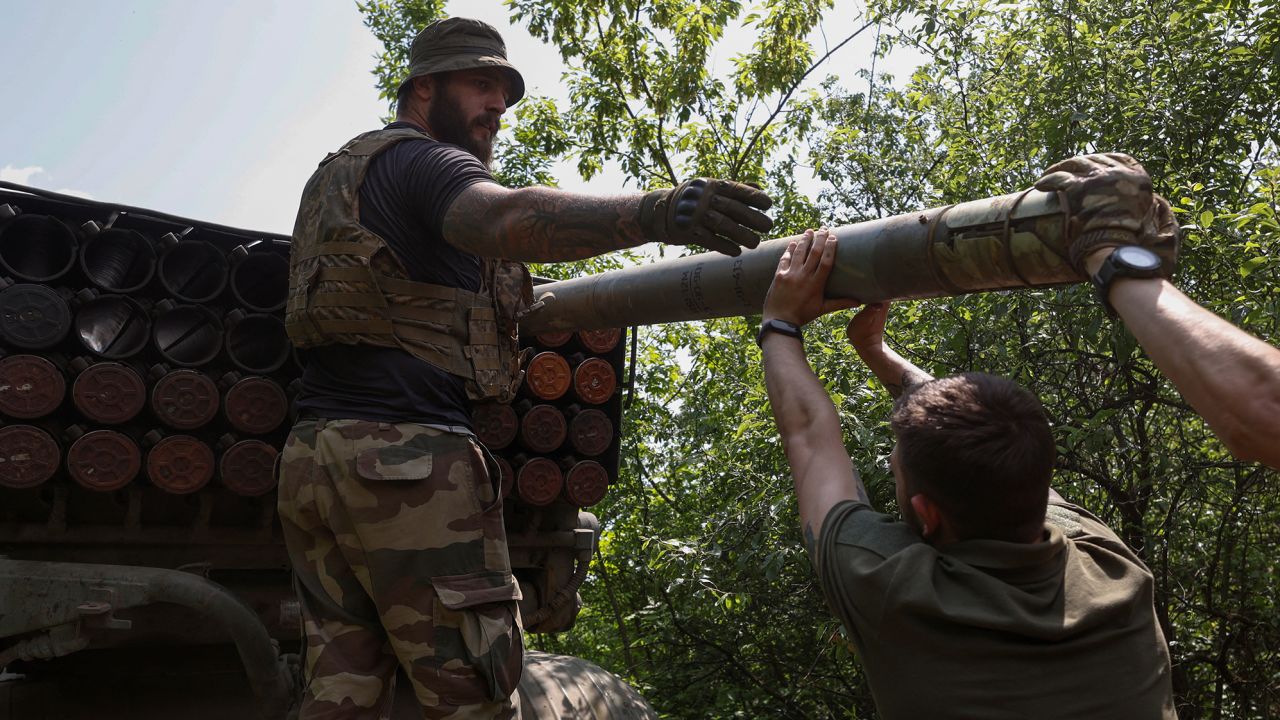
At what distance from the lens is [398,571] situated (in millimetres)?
3133

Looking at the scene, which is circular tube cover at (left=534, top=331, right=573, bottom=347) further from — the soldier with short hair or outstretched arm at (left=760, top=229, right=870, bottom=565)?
the soldier with short hair

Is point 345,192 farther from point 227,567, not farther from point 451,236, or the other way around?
point 227,567

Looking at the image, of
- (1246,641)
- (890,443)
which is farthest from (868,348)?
(1246,641)

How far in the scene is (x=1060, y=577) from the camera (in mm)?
1901

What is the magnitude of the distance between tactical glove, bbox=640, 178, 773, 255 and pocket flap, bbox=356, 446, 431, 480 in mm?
978

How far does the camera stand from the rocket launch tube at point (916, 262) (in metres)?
2.64

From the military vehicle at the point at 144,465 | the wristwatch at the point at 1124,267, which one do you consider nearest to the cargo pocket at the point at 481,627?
the military vehicle at the point at 144,465

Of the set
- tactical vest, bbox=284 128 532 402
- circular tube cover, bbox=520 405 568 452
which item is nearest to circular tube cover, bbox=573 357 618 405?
circular tube cover, bbox=520 405 568 452

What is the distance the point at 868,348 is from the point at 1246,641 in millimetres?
4529

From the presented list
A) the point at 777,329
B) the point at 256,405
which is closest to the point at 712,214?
the point at 777,329

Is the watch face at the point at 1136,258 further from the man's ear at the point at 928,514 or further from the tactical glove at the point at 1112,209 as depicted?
the man's ear at the point at 928,514

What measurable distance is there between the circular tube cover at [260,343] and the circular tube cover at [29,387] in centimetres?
60

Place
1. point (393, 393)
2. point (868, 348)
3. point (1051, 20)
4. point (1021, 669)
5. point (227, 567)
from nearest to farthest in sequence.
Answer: point (1021, 669) → point (868, 348) → point (393, 393) → point (227, 567) → point (1051, 20)

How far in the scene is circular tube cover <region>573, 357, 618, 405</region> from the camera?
4711 mm
